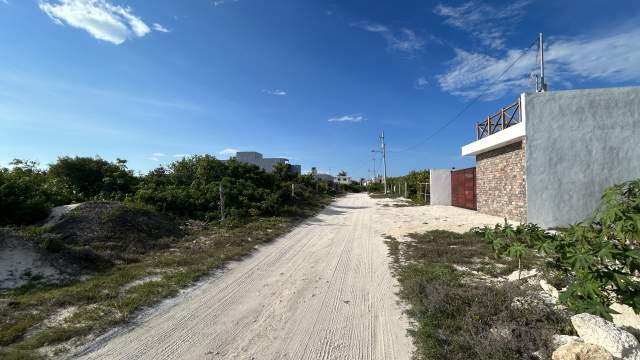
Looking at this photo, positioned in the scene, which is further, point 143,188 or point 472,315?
point 143,188

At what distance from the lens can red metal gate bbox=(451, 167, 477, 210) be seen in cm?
1755

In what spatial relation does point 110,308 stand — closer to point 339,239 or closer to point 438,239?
point 339,239

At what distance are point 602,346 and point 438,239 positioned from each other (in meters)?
6.48

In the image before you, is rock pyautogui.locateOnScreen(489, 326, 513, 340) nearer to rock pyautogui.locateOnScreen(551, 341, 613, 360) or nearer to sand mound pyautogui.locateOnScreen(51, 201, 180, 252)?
rock pyautogui.locateOnScreen(551, 341, 613, 360)

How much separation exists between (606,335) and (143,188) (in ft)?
50.6

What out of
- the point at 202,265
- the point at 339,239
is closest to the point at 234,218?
the point at 339,239

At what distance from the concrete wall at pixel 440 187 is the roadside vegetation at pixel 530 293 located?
16842 mm

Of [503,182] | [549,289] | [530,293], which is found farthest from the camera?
[503,182]

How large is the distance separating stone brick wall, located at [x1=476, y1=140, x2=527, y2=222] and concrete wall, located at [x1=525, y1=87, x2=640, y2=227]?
0.54 meters

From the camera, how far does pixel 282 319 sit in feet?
13.5

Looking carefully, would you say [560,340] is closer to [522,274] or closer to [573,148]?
[522,274]

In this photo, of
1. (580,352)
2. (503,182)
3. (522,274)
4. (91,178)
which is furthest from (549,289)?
(91,178)

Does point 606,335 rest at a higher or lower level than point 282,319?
higher

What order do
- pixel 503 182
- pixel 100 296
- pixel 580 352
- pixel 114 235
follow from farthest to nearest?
pixel 503 182
pixel 114 235
pixel 100 296
pixel 580 352
